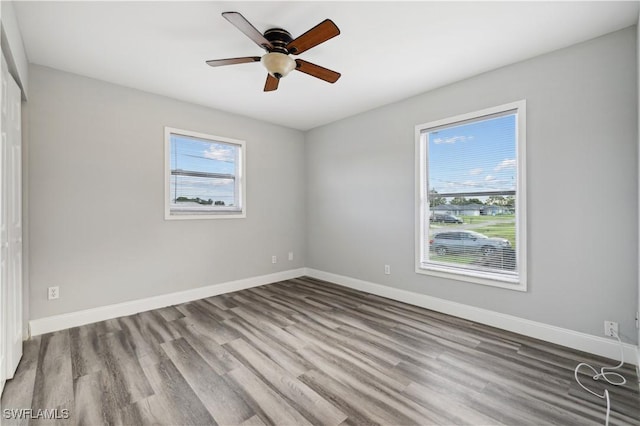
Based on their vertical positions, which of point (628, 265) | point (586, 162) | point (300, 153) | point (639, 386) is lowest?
point (639, 386)

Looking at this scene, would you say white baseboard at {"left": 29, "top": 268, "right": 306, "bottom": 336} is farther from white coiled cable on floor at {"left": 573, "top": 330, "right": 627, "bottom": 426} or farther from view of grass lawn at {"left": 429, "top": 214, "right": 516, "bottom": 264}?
white coiled cable on floor at {"left": 573, "top": 330, "right": 627, "bottom": 426}

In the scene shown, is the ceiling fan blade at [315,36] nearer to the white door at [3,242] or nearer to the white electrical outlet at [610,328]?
the white door at [3,242]

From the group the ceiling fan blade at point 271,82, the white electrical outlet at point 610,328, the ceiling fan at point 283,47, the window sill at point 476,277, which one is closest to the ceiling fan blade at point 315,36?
the ceiling fan at point 283,47

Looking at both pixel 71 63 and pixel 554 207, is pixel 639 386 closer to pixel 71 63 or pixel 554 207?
pixel 554 207

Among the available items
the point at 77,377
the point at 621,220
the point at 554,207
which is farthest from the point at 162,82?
the point at 621,220

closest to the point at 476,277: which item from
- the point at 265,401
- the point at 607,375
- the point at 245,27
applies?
the point at 607,375

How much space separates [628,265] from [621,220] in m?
0.35

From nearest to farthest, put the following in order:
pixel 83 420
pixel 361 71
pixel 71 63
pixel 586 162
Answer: pixel 83 420 < pixel 586 162 < pixel 71 63 < pixel 361 71

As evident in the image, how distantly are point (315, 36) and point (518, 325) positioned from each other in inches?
123

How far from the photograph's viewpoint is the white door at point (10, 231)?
189 cm

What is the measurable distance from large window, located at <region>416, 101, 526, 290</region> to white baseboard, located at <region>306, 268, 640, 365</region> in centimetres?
32

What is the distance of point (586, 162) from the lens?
2.41 metres

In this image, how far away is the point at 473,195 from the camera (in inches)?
125

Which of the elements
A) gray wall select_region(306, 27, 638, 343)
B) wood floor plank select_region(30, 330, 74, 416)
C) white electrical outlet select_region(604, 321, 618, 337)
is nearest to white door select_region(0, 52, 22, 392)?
wood floor plank select_region(30, 330, 74, 416)
